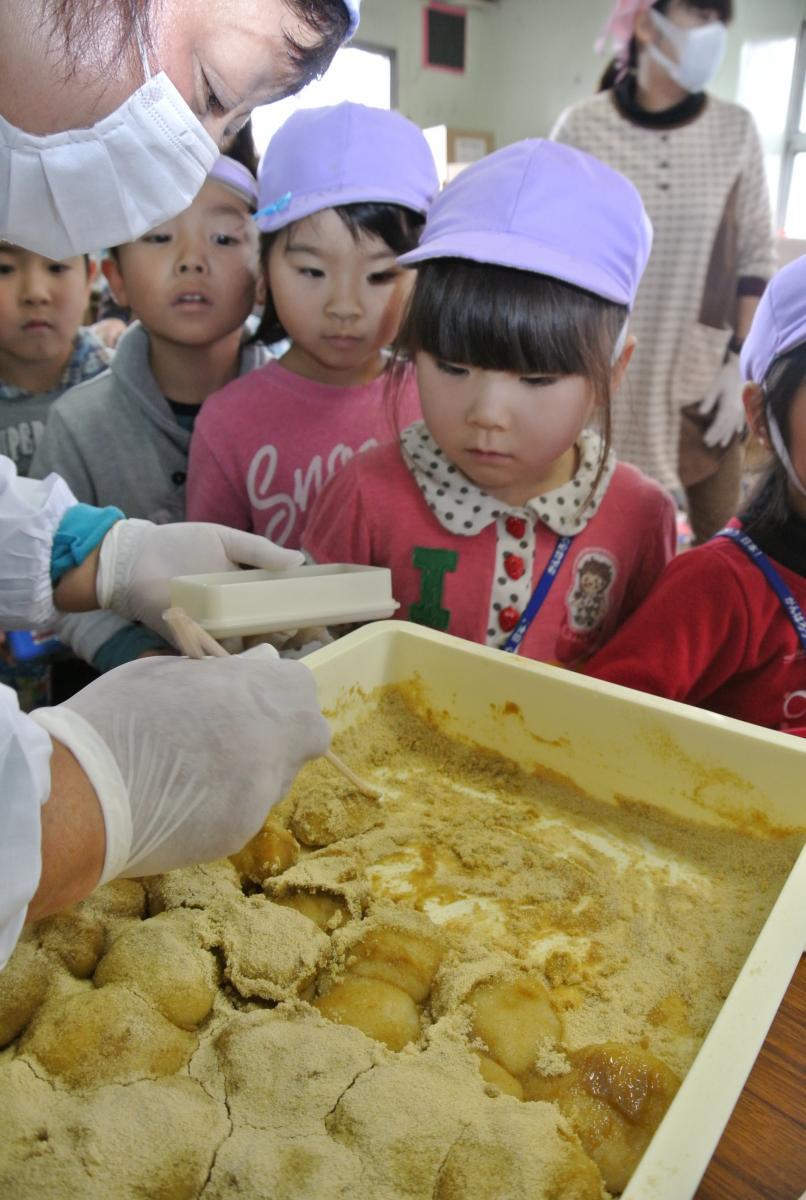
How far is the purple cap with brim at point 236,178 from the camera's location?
152 centimetres

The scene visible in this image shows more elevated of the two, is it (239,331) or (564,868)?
(239,331)

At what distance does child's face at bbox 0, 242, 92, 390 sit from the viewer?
65.1 inches

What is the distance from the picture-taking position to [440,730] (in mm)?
1166

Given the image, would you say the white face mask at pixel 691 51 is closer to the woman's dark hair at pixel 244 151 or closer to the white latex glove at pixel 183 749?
the woman's dark hair at pixel 244 151

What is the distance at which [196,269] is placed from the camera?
1528 mm

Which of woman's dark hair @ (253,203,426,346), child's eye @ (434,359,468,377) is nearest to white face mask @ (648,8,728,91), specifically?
woman's dark hair @ (253,203,426,346)

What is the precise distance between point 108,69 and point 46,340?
43.3 inches

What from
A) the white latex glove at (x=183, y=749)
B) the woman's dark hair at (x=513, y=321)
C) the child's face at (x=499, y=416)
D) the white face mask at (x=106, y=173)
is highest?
the white face mask at (x=106, y=173)

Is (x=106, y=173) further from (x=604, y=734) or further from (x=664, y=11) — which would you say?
(x=664, y=11)

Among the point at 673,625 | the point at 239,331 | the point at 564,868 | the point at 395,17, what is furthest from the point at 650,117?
the point at 395,17

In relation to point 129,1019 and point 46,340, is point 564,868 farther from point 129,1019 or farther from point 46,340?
point 46,340

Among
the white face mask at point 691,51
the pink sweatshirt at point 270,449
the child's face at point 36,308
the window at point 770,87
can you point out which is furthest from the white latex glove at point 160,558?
the window at point 770,87

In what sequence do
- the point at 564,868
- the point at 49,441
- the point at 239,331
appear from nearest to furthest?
the point at 564,868, the point at 49,441, the point at 239,331

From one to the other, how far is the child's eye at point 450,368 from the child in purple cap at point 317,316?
307mm
